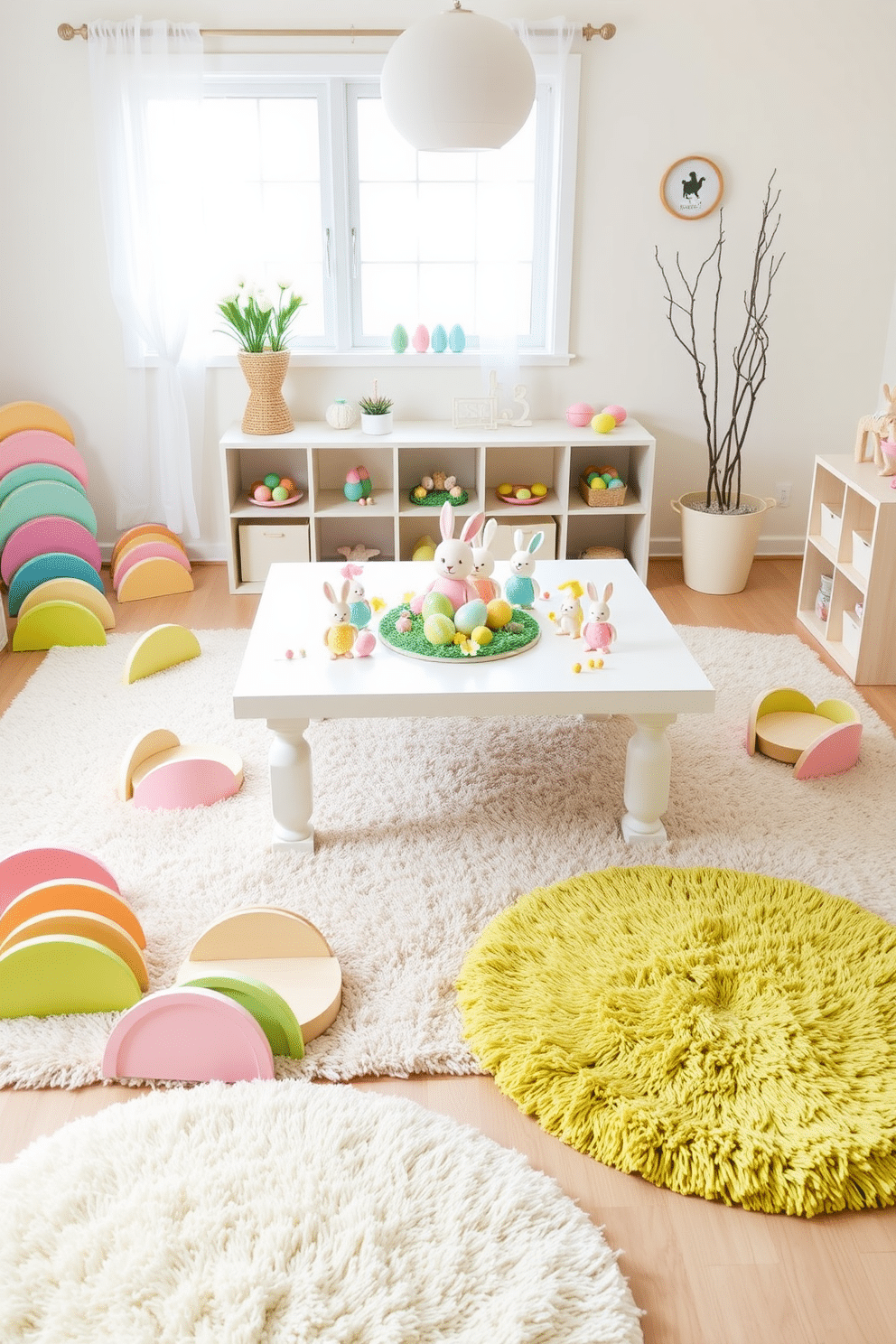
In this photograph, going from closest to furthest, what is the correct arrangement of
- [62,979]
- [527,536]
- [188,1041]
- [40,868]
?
[188,1041]
[62,979]
[40,868]
[527,536]

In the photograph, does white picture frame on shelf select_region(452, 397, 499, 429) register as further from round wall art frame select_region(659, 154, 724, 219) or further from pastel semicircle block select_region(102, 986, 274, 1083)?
pastel semicircle block select_region(102, 986, 274, 1083)

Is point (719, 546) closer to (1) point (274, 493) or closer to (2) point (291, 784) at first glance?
(1) point (274, 493)

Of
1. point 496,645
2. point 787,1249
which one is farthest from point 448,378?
point 787,1249

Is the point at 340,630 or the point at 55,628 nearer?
the point at 340,630

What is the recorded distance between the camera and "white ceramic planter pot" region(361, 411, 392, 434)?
166 inches

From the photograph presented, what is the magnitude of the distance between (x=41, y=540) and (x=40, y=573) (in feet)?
0.41

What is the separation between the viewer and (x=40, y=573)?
3982mm

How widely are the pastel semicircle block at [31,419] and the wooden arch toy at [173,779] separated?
1.78 m

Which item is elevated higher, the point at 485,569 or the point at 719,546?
the point at 485,569

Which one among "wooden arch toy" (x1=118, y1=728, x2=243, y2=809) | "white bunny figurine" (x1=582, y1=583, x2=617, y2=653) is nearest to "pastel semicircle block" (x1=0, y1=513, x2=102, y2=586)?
"wooden arch toy" (x1=118, y1=728, x2=243, y2=809)

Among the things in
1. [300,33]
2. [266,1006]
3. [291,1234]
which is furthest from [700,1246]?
[300,33]

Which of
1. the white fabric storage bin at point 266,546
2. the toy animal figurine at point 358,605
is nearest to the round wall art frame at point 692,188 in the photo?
the white fabric storage bin at point 266,546

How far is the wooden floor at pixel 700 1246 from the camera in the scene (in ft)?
5.32

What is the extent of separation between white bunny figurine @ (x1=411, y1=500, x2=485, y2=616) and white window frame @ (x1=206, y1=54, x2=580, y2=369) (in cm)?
176
